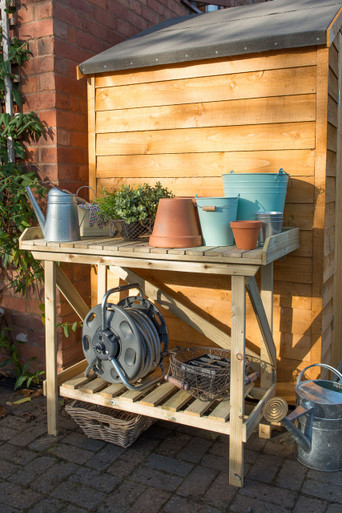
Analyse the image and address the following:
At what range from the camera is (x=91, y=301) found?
11.8 feet

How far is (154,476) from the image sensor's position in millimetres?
2480

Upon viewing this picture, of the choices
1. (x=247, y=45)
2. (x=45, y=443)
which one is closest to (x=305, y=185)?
(x=247, y=45)

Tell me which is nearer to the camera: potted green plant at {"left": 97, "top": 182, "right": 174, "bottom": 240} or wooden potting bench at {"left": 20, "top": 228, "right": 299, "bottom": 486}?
wooden potting bench at {"left": 20, "top": 228, "right": 299, "bottom": 486}

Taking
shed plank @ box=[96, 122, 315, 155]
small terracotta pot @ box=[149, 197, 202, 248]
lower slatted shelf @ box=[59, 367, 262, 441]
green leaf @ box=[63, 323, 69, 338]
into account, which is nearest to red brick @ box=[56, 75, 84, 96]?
shed plank @ box=[96, 122, 315, 155]

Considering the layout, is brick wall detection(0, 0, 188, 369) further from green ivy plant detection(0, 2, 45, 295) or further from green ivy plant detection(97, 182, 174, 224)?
green ivy plant detection(97, 182, 174, 224)

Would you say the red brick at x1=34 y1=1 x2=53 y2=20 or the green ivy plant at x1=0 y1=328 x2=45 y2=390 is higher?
the red brick at x1=34 y1=1 x2=53 y2=20

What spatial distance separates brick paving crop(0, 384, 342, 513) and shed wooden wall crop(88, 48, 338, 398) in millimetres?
620

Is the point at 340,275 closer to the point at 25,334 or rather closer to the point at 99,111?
the point at 99,111

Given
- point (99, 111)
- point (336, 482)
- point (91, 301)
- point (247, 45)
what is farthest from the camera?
point (91, 301)

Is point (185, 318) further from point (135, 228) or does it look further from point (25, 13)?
point (25, 13)

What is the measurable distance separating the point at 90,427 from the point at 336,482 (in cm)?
131

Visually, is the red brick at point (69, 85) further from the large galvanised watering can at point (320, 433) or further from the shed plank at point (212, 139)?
the large galvanised watering can at point (320, 433)

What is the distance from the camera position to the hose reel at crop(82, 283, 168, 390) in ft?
8.60

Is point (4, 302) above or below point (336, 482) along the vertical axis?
above
